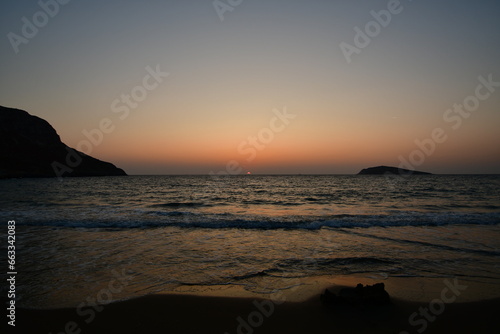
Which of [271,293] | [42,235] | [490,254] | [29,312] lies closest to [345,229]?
[490,254]

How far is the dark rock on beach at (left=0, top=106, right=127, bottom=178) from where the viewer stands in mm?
130875

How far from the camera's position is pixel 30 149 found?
481 ft

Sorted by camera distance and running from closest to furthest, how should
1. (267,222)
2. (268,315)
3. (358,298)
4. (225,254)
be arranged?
(268,315) < (358,298) < (225,254) < (267,222)

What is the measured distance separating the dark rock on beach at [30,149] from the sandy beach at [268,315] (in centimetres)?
15256

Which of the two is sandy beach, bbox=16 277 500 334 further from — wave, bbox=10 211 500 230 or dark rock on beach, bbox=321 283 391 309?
wave, bbox=10 211 500 230

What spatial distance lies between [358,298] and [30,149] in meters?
187

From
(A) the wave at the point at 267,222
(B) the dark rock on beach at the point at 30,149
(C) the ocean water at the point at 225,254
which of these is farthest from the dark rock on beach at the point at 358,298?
(B) the dark rock on beach at the point at 30,149

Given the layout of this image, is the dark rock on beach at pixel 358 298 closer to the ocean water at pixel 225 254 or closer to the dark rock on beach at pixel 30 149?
the ocean water at pixel 225 254

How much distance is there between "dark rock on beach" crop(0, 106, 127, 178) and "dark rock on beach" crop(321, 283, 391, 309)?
156147 mm

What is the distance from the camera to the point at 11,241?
13266 millimetres

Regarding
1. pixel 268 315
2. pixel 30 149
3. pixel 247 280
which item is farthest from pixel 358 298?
pixel 30 149

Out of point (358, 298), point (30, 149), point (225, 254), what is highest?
point (30, 149)

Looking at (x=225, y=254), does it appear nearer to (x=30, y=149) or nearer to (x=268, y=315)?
(x=268, y=315)

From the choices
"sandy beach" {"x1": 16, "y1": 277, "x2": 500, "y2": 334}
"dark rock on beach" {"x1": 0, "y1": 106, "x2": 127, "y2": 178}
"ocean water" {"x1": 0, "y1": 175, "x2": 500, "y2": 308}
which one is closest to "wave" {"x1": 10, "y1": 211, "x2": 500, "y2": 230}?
"ocean water" {"x1": 0, "y1": 175, "x2": 500, "y2": 308}
